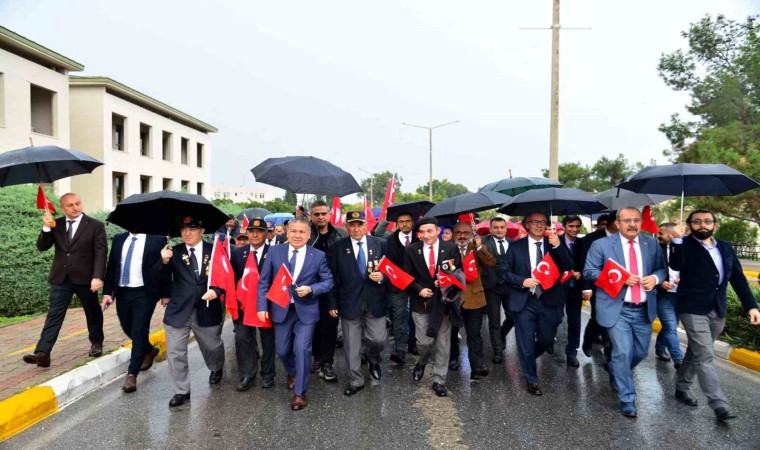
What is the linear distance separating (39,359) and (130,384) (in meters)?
1.20

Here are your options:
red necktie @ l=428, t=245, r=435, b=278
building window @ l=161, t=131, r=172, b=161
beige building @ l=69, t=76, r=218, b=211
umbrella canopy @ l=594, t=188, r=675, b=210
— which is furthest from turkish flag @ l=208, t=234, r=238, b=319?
building window @ l=161, t=131, r=172, b=161

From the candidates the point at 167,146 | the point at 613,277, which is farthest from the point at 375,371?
the point at 167,146

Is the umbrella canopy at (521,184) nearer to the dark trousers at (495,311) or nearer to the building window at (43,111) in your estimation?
the dark trousers at (495,311)

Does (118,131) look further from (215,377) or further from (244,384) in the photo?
(244,384)

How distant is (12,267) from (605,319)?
9.33 m

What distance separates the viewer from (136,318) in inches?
209

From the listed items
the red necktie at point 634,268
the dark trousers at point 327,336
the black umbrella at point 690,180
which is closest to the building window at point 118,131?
the dark trousers at point 327,336

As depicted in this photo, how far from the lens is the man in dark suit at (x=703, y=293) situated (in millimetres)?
4461

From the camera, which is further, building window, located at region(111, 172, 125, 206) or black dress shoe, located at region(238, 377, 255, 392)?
building window, located at region(111, 172, 125, 206)

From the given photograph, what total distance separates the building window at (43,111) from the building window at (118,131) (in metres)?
5.28

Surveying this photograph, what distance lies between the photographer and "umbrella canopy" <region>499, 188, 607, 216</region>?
5727mm

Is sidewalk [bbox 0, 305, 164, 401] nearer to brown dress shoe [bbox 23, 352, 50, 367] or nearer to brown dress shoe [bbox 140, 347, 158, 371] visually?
brown dress shoe [bbox 23, 352, 50, 367]

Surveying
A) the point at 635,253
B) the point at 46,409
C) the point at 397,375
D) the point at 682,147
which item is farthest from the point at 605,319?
the point at 682,147

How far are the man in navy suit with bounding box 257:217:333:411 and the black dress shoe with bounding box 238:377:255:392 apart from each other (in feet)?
1.73
